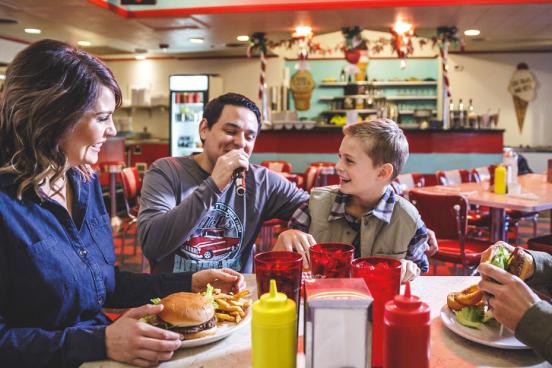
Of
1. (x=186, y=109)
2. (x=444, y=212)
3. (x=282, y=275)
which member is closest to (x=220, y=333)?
(x=282, y=275)

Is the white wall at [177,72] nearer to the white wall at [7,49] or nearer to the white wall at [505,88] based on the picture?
the white wall at [7,49]

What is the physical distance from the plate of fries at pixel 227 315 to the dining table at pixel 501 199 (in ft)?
9.37

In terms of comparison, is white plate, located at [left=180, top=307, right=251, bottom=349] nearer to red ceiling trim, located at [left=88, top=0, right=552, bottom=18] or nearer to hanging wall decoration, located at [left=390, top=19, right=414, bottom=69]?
red ceiling trim, located at [left=88, top=0, right=552, bottom=18]

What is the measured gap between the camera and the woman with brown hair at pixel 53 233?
1.14 meters

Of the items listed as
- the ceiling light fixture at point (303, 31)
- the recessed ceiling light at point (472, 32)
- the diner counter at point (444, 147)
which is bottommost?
the diner counter at point (444, 147)

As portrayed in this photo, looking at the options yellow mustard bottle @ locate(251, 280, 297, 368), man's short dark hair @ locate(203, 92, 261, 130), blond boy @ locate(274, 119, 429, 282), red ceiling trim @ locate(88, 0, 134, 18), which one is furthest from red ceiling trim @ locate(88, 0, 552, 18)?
yellow mustard bottle @ locate(251, 280, 297, 368)

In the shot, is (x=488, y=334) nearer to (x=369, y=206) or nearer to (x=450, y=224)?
(x=369, y=206)

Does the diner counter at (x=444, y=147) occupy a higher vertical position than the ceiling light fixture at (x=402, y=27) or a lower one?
lower

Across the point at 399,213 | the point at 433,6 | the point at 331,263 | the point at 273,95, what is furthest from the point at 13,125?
the point at 273,95

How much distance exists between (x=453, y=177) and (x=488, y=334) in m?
4.68

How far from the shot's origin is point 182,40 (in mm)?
9148

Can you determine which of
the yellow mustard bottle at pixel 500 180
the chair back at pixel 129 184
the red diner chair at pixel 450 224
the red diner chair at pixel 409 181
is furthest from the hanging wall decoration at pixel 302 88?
the red diner chair at pixel 450 224

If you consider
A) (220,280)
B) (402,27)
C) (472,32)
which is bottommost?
(220,280)

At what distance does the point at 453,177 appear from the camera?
560cm
